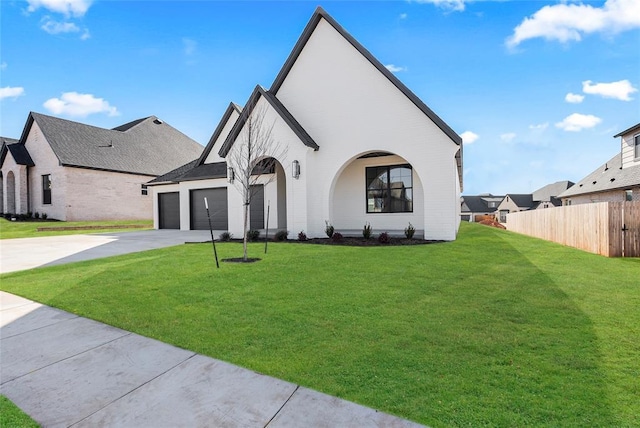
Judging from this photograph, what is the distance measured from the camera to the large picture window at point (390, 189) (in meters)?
14.8

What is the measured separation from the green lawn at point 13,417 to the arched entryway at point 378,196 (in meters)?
12.6

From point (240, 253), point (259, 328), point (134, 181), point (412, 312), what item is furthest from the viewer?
point (134, 181)

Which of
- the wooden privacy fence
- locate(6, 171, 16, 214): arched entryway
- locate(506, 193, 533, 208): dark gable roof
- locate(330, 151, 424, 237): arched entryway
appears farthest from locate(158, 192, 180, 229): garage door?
locate(506, 193, 533, 208): dark gable roof

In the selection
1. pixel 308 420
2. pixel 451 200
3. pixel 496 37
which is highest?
pixel 496 37

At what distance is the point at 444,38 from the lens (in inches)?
515

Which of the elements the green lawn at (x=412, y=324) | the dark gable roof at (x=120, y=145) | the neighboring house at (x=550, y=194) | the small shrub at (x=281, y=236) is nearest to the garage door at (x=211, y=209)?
the small shrub at (x=281, y=236)

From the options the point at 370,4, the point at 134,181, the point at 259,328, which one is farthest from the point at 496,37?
the point at 134,181

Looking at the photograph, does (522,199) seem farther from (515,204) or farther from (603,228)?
(603,228)

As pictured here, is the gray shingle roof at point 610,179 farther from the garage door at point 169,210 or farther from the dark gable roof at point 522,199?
the dark gable roof at point 522,199

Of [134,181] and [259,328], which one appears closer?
[259,328]

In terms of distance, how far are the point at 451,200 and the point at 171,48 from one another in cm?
1492

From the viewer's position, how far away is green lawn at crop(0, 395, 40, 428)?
7.38 ft

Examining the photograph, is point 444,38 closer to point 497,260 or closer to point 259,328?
point 497,260

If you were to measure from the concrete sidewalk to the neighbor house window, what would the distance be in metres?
28.5
